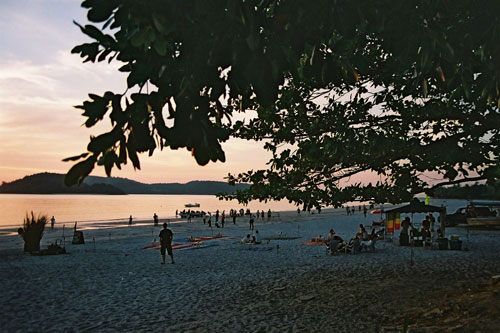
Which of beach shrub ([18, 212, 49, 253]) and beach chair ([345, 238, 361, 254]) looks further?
beach shrub ([18, 212, 49, 253])

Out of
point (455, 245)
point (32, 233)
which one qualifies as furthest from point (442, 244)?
point (32, 233)

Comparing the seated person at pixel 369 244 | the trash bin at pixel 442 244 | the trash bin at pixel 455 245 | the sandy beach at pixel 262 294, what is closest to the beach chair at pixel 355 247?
the seated person at pixel 369 244

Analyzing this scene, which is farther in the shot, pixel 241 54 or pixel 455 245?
pixel 455 245

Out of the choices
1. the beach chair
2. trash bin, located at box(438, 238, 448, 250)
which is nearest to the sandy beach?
the beach chair

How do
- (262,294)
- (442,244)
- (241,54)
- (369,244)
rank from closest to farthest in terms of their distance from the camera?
(241,54) < (262,294) < (442,244) < (369,244)

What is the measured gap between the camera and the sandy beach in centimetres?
820

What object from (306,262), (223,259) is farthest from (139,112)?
(223,259)

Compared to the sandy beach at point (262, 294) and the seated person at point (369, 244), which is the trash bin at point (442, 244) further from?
the seated person at point (369, 244)

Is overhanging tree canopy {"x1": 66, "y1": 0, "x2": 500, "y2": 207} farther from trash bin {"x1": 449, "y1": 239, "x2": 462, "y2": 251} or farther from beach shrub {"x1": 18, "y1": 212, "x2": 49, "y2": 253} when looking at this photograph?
beach shrub {"x1": 18, "y1": 212, "x2": 49, "y2": 253}

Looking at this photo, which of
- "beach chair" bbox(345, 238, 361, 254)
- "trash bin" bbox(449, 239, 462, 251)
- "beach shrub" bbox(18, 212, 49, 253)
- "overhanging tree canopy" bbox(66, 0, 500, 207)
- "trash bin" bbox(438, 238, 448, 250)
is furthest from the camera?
"beach shrub" bbox(18, 212, 49, 253)

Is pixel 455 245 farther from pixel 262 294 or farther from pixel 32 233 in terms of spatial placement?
pixel 32 233

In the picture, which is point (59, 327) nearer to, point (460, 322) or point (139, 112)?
point (139, 112)

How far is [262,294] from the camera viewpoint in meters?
11.2

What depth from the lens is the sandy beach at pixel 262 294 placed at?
Result: 8203 mm
